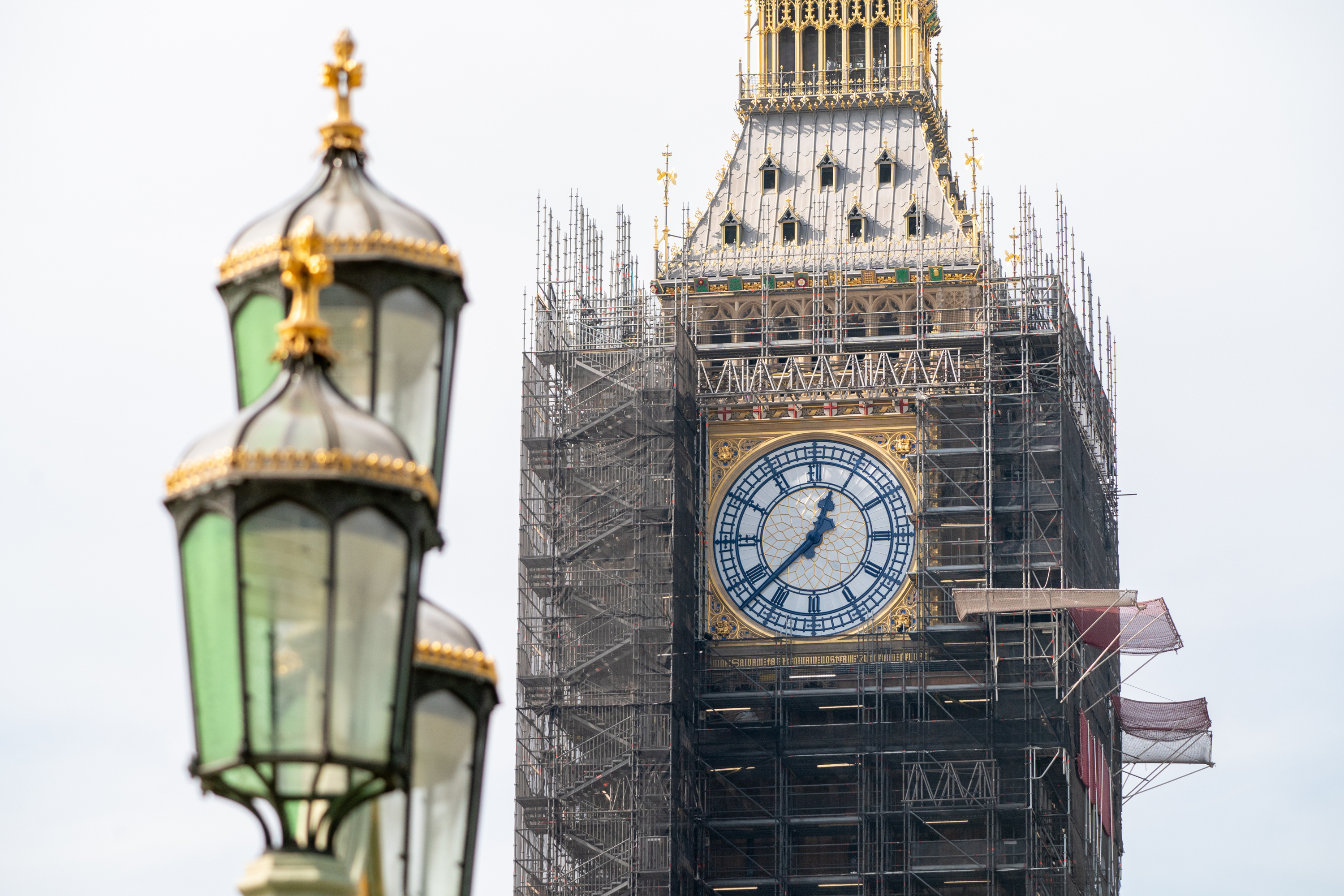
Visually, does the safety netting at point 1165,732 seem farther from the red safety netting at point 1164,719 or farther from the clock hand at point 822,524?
the clock hand at point 822,524

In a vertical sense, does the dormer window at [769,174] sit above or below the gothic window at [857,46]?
below

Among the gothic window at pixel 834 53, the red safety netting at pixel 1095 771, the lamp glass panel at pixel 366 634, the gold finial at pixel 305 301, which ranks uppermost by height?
the gothic window at pixel 834 53

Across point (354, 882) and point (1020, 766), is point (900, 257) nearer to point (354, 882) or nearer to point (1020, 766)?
point (1020, 766)

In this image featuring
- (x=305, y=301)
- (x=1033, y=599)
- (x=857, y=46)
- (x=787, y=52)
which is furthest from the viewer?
(x=787, y=52)

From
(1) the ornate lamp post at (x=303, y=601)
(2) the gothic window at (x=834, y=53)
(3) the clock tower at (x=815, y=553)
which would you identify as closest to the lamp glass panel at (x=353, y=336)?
(1) the ornate lamp post at (x=303, y=601)

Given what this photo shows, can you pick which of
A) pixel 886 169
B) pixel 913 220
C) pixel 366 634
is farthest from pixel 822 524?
pixel 366 634

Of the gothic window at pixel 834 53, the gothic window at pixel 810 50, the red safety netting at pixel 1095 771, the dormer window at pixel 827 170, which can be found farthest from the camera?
the gothic window at pixel 810 50

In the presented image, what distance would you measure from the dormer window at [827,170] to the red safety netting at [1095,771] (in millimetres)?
11970

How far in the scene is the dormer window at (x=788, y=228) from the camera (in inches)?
2456

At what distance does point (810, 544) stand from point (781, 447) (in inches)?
91.7

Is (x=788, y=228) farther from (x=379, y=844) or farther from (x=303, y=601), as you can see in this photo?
(x=303, y=601)

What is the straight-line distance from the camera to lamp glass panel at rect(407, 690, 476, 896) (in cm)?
1062

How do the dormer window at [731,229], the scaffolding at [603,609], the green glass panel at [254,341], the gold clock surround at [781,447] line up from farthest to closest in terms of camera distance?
the dormer window at [731,229], the gold clock surround at [781,447], the scaffolding at [603,609], the green glass panel at [254,341]

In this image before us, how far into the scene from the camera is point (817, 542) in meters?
59.2
